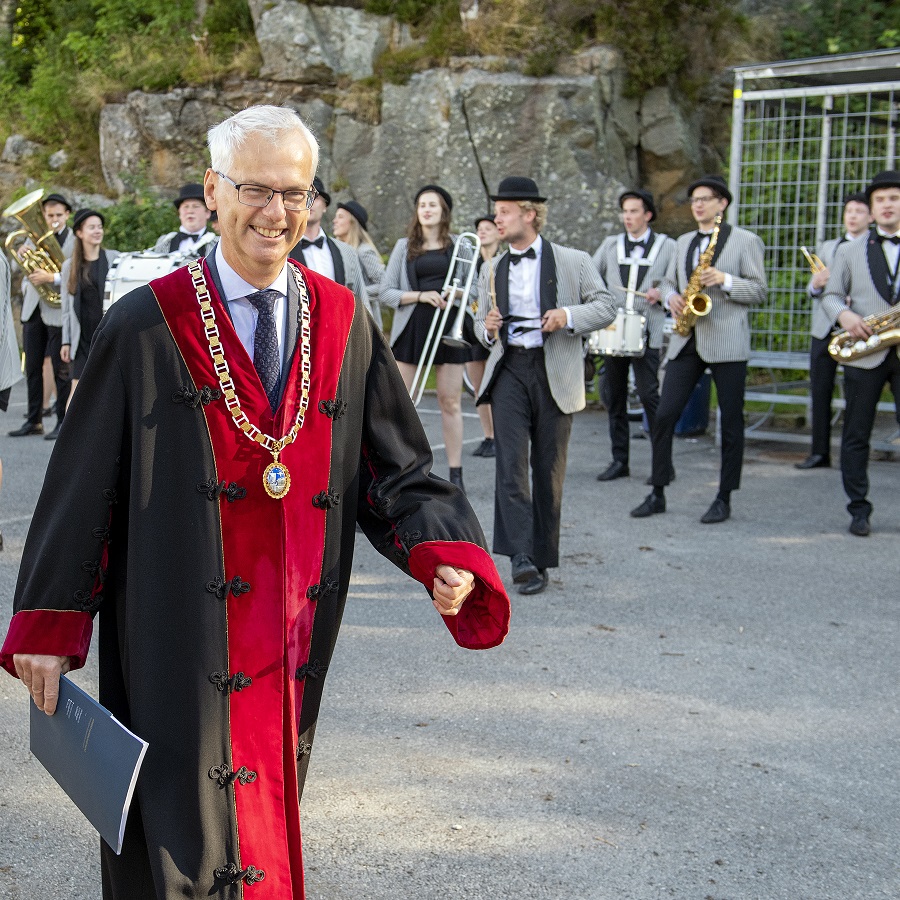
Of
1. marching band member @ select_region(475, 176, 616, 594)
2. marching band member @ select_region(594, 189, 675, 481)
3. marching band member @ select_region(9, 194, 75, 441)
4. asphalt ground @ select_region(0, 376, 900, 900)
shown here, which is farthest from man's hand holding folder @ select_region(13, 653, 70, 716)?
marching band member @ select_region(9, 194, 75, 441)

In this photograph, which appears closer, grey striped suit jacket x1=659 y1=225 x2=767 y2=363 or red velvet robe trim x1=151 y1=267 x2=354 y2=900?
red velvet robe trim x1=151 y1=267 x2=354 y2=900

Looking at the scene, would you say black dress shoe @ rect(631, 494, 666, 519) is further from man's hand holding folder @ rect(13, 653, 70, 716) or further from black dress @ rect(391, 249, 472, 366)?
man's hand holding folder @ rect(13, 653, 70, 716)

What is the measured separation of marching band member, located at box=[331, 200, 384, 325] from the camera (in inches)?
354

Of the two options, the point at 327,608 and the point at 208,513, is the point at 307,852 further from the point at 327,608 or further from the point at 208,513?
the point at 208,513

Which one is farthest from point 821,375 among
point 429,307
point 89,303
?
point 89,303

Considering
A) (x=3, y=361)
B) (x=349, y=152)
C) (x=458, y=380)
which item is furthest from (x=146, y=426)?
(x=349, y=152)

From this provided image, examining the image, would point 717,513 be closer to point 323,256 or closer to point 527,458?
point 527,458

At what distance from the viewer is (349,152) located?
17141 mm

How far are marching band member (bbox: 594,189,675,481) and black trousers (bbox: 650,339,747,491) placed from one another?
121 centimetres

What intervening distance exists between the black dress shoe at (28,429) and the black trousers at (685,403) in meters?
5.83

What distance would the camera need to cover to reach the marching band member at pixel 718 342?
26.6ft

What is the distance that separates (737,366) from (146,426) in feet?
21.0

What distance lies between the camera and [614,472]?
948cm

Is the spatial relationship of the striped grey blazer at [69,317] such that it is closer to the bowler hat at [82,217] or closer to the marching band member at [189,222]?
the bowler hat at [82,217]
